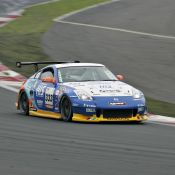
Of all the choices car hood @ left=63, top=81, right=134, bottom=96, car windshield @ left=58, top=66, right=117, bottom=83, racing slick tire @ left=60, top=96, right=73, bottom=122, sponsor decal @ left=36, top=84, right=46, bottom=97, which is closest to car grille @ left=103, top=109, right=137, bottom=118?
car hood @ left=63, top=81, right=134, bottom=96

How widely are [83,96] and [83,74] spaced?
1.14 meters

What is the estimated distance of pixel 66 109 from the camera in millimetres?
14914

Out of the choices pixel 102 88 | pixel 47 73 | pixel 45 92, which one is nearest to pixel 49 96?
pixel 45 92

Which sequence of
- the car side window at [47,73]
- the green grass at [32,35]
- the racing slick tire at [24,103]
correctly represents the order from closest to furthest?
1. the car side window at [47,73]
2. the racing slick tire at [24,103]
3. the green grass at [32,35]

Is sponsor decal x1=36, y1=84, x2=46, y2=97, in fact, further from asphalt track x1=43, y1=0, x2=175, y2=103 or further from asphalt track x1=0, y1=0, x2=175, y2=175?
asphalt track x1=43, y1=0, x2=175, y2=103

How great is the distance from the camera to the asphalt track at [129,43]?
21109 mm

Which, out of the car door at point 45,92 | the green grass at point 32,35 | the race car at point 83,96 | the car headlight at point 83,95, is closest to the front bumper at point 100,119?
the race car at point 83,96

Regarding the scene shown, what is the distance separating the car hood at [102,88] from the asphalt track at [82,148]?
0.66 metres

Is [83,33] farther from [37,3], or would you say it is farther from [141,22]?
[37,3]

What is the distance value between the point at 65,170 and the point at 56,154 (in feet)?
3.86

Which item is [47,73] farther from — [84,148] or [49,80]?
[84,148]

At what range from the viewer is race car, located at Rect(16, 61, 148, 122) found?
14508 millimetres

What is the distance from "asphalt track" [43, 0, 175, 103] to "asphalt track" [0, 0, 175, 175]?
4.86m

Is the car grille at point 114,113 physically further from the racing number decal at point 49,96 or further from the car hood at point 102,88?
the racing number decal at point 49,96
